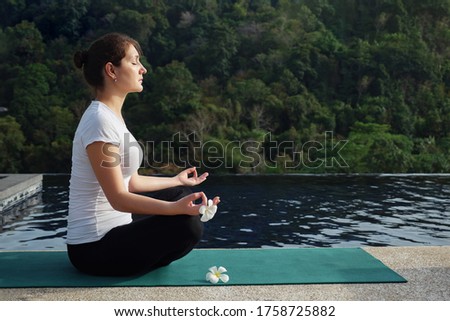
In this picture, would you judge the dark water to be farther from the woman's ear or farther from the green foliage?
the woman's ear

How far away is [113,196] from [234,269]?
585mm

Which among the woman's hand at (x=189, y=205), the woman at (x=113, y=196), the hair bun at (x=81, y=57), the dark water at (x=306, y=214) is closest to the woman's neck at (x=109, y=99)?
the woman at (x=113, y=196)

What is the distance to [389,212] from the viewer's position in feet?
32.1

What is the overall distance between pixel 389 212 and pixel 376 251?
24.1 feet

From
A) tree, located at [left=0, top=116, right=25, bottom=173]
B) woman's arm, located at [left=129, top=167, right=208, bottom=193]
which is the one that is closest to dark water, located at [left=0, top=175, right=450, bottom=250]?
tree, located at [left=0, top=116, right=25, bottom=173]

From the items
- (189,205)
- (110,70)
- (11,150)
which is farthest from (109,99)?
(11,150)

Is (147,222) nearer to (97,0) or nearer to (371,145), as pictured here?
(371,145)

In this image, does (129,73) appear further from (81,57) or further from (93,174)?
(93,174)

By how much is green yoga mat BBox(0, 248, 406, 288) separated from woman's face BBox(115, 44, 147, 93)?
→ 64cm

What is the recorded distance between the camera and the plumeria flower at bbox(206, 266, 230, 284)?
2.19m

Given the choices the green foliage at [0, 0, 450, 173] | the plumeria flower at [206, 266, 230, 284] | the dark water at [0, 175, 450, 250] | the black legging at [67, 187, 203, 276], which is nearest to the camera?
the black legging at [67, 187, 203, 276]

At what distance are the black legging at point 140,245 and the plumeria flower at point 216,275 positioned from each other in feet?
0.36

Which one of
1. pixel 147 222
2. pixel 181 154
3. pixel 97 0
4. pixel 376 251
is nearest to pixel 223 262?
pixel 147 222

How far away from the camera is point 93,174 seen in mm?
2102
